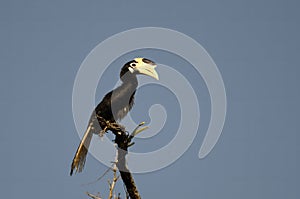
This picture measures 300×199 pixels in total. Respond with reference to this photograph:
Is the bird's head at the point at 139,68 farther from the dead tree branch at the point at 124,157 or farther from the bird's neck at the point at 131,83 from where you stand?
the dead tree branch at the point at 124,157

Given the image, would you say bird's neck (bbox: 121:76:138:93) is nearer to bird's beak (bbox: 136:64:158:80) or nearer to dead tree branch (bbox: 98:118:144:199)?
bird's beak (bbox: 136:64:158:80)

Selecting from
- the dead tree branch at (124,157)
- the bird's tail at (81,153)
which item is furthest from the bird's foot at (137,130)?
the bird's tail at (81,153)

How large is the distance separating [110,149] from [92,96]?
162 centimetres

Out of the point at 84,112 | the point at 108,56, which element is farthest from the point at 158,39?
the point at 84,112

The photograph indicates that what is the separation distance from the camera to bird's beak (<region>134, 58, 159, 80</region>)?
8450 mm

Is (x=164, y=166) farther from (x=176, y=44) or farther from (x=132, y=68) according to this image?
(x=176, y=44)

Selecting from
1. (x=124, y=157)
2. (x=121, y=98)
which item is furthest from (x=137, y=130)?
(x=121, y=98)

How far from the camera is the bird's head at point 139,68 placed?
8.48 metres

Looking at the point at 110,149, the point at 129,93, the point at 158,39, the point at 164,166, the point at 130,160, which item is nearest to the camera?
the point at 130,160

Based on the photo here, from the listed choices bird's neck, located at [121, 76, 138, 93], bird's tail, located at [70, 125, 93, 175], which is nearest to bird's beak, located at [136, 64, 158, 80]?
bird's neck, located at [121, 76, 138, 93]

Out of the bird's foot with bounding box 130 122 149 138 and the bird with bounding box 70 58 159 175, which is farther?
the bird with bounding box 70 58 159 175

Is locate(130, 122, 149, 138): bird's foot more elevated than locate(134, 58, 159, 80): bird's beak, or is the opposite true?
locate(134, 58, 159, 80): bird's beak

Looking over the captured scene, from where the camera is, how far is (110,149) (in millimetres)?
7188

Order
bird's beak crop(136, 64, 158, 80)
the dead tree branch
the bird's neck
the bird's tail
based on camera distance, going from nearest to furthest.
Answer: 1. the dead tree branch
2. the bird's tail
3. bird's beak crop(136, 64, 158, 80)
4. the bird's neck
